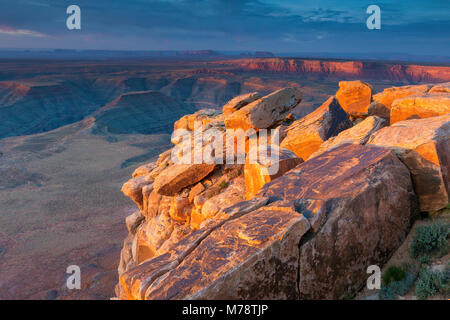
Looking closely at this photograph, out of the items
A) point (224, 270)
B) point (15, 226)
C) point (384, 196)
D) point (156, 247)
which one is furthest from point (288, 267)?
point (15, 226)

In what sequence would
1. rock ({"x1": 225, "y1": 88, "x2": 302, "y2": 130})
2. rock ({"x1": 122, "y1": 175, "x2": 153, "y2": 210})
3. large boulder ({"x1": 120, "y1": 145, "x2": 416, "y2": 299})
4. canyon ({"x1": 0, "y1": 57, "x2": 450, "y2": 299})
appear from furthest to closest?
canyon ({"x1": 0, "y1": 57, "x2": 450, "y2": 299})
rock ({"x1": 122, "y1": 175, "x2": 153, "y2": 210})
rock ({"x1": 225, "y1": 88, "x2": 302, "y2": 130})
large boulder ({"x1": 120, "y1": 145, "x2": 416, "y2": 299})

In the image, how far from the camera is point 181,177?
14.2 m

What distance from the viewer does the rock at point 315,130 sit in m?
13.3

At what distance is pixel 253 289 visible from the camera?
17.5 feet

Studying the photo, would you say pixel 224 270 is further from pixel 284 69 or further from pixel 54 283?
pixel 284 69

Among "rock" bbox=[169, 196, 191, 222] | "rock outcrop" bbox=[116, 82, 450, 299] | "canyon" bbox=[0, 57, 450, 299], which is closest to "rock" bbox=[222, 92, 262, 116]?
"canyon" bbox=[0, 57, 450, 299]

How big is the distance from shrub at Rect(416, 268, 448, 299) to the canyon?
3.87 ft

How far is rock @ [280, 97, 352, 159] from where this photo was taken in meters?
13.3

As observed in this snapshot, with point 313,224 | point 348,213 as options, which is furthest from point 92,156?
point 348,213

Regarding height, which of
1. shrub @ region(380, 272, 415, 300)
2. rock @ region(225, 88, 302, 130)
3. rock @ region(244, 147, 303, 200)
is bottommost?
shrub @ region(380, 272, 415, 300)

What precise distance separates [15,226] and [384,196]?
40.8m

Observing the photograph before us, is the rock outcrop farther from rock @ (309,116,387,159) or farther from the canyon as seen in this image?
the canyon

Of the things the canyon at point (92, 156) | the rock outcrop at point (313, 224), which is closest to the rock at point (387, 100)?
the canyon at point (92, 156)

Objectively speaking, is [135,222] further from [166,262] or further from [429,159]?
[429,159]
